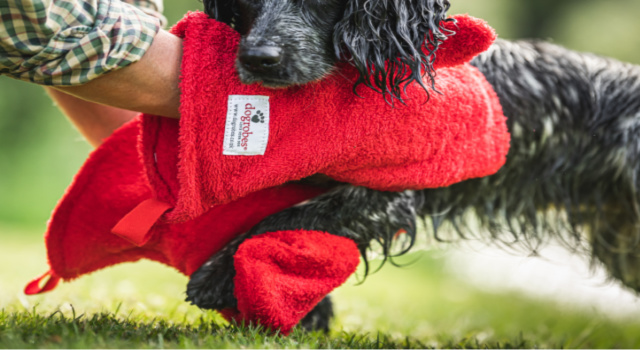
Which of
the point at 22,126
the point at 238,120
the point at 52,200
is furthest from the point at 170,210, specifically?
the point at 22,126

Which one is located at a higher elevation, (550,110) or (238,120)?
(238,120)

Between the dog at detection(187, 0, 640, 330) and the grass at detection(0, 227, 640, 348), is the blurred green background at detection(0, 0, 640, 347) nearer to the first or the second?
the grass at detection(0, 227, 640, 348)

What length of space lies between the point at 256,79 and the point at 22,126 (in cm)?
844

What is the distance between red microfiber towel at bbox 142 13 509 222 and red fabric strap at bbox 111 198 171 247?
0.03 m

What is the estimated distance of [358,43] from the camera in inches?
72.6

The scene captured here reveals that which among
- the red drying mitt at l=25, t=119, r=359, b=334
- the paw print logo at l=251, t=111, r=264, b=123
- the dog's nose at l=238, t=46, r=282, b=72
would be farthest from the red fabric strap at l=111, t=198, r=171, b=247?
the dog's nose at l=238, t=46, r=282, b=72

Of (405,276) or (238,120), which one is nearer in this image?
(238,120)

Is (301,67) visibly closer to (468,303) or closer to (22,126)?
(468,303)

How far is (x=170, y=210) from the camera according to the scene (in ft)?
6.22

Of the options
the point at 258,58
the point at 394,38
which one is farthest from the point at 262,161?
the point at 394,38

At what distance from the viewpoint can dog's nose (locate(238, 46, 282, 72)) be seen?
177cm

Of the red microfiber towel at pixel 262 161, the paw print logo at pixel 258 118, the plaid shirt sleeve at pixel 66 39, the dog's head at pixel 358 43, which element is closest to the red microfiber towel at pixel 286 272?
the red microfiber towel at pixel 262 161

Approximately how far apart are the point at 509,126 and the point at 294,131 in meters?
0.94

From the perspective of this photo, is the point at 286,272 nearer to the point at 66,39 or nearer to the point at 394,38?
the point at 394,38
